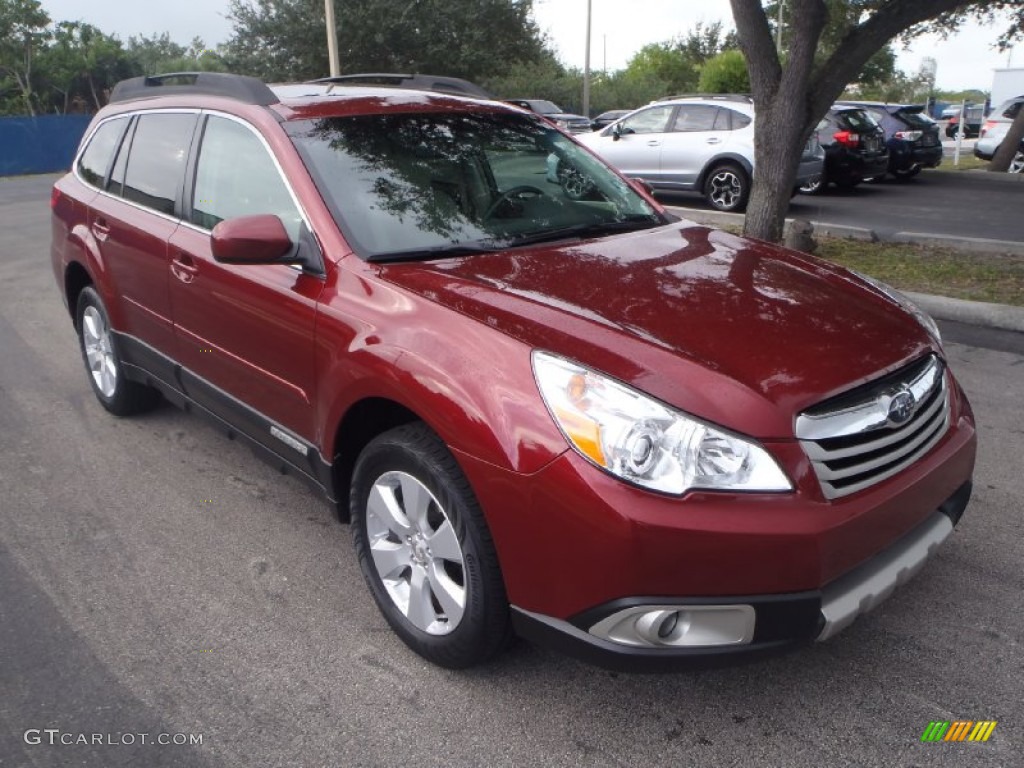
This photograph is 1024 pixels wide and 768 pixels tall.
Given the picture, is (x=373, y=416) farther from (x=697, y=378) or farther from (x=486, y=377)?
(x=697, y=378)

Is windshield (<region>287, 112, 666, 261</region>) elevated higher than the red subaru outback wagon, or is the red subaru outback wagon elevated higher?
windshield (<region>287, 112, 666, 261</region>)

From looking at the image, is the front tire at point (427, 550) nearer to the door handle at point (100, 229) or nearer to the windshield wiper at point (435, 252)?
the windshield wiper at point (435, 252)

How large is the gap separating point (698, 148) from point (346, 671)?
12.2 metres

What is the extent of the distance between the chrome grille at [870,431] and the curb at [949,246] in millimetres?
4489

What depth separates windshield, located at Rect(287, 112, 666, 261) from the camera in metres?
3.30

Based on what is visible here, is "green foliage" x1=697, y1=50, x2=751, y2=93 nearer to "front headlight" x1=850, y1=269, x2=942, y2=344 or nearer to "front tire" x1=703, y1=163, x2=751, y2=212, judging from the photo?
"front tire" x1=703, y1=163, x2=751, y2=212

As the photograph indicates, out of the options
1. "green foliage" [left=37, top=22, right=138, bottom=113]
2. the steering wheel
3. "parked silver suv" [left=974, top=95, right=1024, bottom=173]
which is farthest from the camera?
"green foliage" [left=37, top=22, right=138, bottom=113]

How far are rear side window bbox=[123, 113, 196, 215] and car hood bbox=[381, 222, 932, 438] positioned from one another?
1677mm

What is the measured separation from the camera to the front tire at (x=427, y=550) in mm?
2598

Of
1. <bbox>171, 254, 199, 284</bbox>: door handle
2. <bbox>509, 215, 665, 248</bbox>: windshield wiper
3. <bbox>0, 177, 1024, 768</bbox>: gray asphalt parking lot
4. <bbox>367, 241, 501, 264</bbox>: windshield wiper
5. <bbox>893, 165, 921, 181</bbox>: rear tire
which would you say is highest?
<bbox>509, 215, 665, 248</bbox>: windshield wiper

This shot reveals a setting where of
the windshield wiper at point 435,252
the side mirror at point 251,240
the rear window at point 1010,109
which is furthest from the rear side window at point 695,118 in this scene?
the side mirror at point 251,240

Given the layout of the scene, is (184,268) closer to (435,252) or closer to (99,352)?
(435,252)

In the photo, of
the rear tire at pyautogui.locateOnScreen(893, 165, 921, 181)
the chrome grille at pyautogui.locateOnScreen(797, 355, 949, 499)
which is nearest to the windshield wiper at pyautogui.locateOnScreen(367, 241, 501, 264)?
the chrome grille at pyautogui.locateOnScreen(797, 355, 949, 499)

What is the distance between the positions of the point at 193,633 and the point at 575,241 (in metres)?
1.98
